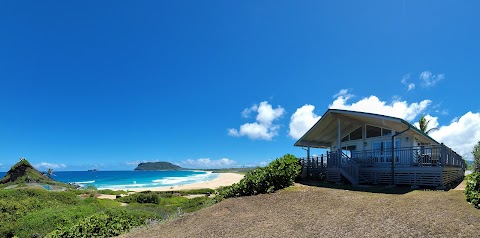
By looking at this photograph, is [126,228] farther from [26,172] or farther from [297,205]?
[26,172]

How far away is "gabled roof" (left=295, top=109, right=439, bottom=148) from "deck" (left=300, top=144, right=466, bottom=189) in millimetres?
1563

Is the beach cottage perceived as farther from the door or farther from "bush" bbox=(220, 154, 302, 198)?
"bush" bbox=(220, 154, 302, 198)

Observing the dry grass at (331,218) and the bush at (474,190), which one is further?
the bush at (474,190)

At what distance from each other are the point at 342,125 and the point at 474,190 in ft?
38.7

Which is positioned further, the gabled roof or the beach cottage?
the gabled roof

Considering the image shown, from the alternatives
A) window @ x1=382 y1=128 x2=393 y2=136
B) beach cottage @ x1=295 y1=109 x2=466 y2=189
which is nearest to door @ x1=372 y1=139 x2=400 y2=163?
beach cottage @ x1=295 y1=109 x2=466 y2=189

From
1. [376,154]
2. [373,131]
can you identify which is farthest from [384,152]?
[373,131]

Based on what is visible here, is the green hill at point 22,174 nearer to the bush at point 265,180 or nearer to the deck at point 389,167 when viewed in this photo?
the bush at point 265,180

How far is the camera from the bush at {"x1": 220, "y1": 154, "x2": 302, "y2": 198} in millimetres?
14102

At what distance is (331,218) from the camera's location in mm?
8711

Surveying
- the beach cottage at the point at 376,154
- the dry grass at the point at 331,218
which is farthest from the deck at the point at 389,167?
the dry grass at the point at 331,218

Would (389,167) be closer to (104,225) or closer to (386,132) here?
(386,132)

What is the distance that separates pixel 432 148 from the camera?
1439 cm

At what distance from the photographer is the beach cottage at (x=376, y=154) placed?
14.5m
